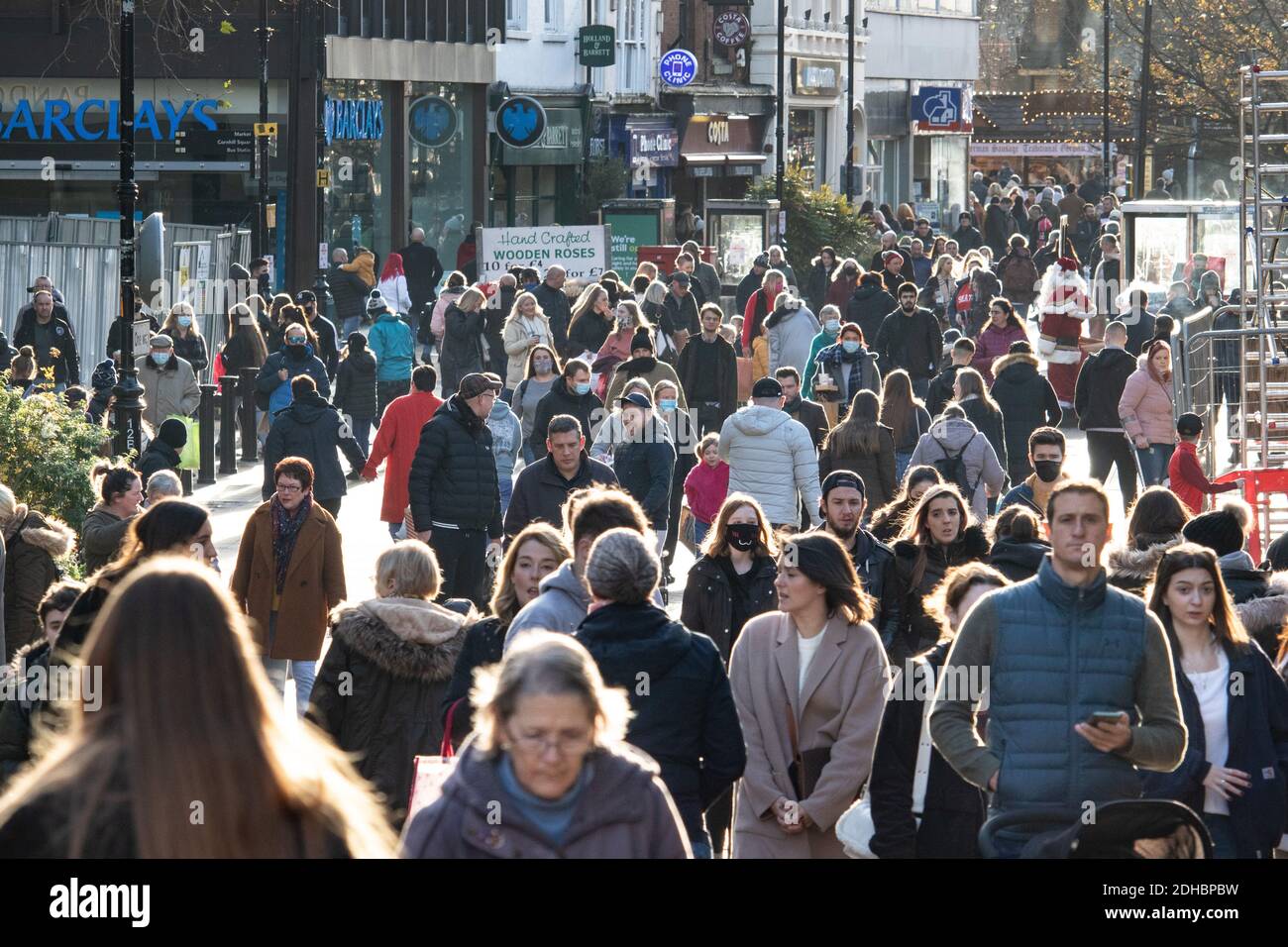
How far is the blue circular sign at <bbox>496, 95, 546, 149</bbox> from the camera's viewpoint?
143 ft

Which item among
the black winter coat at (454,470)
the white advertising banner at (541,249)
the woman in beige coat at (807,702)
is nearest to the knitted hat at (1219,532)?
the woman in beige coat at (807,702)

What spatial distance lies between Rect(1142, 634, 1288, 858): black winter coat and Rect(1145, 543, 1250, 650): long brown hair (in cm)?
9

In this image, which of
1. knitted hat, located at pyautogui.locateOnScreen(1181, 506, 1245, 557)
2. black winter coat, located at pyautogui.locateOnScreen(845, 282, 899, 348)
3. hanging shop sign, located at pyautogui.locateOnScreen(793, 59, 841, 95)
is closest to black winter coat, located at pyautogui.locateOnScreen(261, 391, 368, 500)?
knitted hat, located at pyautogui.locateOnScreen(1181, 506, 1245, 557)

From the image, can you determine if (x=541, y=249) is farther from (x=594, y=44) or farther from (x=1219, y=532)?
(x=1219, y=532)

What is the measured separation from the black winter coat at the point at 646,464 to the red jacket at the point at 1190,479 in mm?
3348

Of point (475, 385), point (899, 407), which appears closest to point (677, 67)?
point (899, 407)

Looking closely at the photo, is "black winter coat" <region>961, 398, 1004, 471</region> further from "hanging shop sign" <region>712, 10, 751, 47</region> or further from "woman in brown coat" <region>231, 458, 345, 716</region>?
"hanging shop sign" <region>712, 10, 751, 47</region>

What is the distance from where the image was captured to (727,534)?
9.70 m

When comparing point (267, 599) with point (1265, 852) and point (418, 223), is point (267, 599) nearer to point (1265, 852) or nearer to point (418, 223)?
point (1265, 852)

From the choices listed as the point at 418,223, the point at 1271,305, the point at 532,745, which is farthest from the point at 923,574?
the point at 418,223

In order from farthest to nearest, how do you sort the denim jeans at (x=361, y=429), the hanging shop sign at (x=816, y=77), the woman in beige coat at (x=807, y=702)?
the hanging shop sign at (x=816, y=77) < the denim jeans at (x=361, y=429) < the woman in beige coat at (x=807, y=702)

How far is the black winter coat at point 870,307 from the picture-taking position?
83.9ft

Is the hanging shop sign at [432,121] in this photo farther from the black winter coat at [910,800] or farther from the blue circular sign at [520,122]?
the black winter coat at [910,800]
